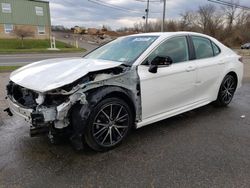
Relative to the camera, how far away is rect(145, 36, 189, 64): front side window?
12.5ft

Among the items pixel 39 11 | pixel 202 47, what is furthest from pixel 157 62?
pixel 39 11

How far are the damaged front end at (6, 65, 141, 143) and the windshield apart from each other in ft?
1.34

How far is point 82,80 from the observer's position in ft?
9.99

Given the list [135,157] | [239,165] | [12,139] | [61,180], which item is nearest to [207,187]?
[239,165]

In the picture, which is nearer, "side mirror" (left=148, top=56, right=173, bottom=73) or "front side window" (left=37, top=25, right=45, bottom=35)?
"side mirror" (left=148, top=56, right=173, bottom=73)

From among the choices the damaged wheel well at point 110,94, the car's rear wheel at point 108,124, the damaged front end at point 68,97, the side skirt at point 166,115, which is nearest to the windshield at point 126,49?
the damaged front end at point 68,97

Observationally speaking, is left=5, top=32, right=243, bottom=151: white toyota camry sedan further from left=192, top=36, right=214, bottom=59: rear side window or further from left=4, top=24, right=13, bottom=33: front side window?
left=4, top=24, right=13, bottom=33: front side window

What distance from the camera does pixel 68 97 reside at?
2881 mm

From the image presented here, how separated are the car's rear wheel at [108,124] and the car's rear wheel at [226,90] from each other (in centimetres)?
260

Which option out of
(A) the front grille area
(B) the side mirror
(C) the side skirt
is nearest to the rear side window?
(C) the side skirt

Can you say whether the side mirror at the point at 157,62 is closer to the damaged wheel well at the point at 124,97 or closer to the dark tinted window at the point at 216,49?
the damaged wheel well at the point at 124,97

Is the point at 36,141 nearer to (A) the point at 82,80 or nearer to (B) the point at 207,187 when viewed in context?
(A) the point at 82,80

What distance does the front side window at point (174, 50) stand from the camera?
3.82 metres

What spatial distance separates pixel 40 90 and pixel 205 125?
2.92 meters
